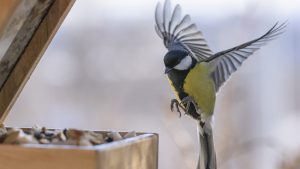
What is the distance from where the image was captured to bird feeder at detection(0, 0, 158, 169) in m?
0.64

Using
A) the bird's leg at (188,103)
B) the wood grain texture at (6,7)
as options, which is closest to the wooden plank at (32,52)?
the wood grain texture at (6,7)

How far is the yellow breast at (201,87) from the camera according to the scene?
962 mm

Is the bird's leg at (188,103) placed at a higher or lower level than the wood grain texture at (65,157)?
higher

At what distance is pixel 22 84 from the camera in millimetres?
940

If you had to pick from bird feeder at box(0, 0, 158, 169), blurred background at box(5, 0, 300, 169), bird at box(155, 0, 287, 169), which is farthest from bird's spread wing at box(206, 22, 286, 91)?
blurred background at box(5, 0, 300, 169)

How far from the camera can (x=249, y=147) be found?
1.34m

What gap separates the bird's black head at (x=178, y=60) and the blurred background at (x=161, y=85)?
0.39m

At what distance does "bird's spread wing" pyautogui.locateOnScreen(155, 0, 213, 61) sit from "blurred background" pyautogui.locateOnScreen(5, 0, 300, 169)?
323 millimetres

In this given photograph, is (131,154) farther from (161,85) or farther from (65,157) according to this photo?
(161,85)

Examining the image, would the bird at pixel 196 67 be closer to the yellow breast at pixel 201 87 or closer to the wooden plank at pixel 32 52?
the yellow breast at pixel 201 87

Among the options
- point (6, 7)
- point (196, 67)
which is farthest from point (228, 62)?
point (6, 7)

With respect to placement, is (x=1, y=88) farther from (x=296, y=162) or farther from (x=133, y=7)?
(x=296, y=162)

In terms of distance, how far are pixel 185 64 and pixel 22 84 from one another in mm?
309

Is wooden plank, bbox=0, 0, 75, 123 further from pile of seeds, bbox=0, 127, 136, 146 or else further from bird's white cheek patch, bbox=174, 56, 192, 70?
bird's white cheek patch, bbox=174, 56, 192, 70
